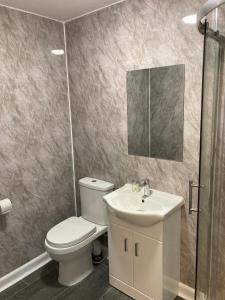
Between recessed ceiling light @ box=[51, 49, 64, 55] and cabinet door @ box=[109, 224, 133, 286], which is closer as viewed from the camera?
cabinet door @ box=[109, 224, 133, 286]

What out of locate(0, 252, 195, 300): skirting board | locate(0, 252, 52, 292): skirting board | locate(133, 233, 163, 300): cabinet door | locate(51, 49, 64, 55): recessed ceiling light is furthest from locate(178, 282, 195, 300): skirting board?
locate(51, 49, 64, 55): recessed ceiling light

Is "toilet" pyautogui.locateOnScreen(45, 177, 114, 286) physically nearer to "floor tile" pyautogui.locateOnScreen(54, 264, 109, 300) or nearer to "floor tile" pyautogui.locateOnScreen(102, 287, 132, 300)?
"floor tile" pyautogui.locateOnScreen(54, 264, 109, 300)

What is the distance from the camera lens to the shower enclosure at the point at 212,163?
1.37 m

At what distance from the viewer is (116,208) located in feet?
5.93

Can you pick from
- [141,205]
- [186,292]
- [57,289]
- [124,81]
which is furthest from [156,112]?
[57,289]

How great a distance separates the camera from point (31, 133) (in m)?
2.33

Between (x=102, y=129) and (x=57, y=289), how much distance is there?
152cm

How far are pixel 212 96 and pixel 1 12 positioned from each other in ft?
5.98

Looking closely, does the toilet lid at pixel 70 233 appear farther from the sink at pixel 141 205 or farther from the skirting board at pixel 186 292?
the skirting board at pixel 186 292

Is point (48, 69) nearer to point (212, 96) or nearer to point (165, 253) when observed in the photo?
point (212, 96)

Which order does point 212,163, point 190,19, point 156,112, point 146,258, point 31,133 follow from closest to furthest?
point 212,163, point 190,19, point 146,258, point 156,112, point 31,133

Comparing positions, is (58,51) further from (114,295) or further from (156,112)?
(114,295)

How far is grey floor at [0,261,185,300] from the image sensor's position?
2.09m

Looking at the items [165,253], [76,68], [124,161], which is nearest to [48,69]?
[76,68]
